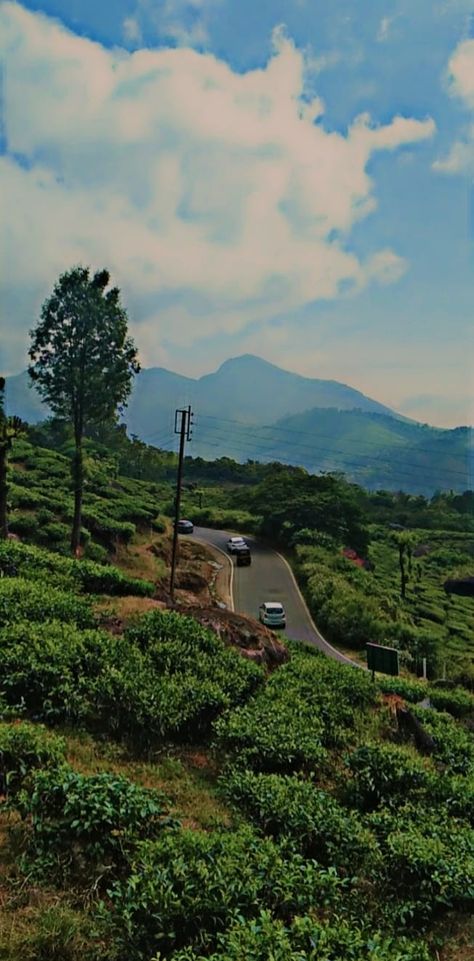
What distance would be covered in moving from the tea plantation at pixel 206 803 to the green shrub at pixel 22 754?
2cm

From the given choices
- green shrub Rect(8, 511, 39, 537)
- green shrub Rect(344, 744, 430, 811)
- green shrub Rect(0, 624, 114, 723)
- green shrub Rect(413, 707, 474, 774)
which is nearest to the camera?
green shrub Rect(344, 744, 430, 811)

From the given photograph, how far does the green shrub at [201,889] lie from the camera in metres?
4.57

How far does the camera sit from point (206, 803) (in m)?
7.46

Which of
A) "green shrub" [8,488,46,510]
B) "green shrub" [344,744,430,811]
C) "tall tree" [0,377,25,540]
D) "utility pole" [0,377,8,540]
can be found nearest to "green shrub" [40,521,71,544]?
"green shrub" [8,488,46,510]

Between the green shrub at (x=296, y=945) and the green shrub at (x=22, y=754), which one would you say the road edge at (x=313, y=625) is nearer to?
the green shrub at (x=22, y=754)

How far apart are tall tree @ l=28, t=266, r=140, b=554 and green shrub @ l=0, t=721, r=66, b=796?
16.1 m

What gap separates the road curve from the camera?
86.8 feet

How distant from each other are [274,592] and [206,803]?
24696 mm

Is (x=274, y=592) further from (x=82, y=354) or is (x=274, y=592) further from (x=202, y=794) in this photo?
(x=202, y=794)

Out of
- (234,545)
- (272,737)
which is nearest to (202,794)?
(272,737)

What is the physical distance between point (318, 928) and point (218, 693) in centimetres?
518

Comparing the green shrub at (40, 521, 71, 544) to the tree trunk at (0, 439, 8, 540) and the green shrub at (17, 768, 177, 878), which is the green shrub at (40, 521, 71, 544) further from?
the green shrub at (17, 768, 177, 878)

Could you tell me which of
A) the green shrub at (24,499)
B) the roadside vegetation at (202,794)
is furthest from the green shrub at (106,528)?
the roadside vegetation at (202,794)

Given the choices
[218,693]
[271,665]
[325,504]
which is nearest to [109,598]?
[271,665]
